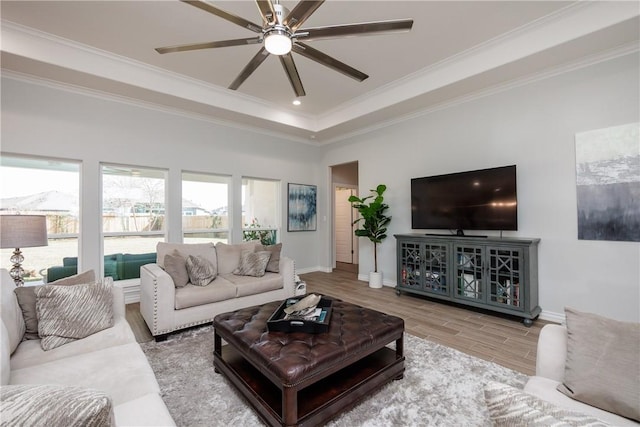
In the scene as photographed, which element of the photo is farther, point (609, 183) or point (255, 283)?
point (255, 283)

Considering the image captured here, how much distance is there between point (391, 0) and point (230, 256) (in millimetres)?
3491

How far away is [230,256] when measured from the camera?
389cm

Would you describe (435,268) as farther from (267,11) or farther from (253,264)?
(267,11)

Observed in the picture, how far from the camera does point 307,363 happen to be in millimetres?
1586

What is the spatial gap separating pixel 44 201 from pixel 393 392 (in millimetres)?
4675

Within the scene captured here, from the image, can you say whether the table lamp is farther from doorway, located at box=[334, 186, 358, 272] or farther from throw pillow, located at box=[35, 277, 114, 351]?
doorway, located at box=[334, 186, 358, 272]

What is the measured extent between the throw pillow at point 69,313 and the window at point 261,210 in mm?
3401

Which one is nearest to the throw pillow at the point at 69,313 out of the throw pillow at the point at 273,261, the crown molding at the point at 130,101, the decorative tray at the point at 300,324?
the decorative tray at the point at 300,324

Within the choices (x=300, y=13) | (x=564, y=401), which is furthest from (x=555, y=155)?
(x=300, y=13)

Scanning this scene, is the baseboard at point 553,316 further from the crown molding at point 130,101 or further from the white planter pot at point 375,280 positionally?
the crown molding at point 130,101

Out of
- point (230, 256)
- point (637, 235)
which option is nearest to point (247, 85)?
point (230, 256)

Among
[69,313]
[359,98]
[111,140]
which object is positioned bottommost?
[69,313]

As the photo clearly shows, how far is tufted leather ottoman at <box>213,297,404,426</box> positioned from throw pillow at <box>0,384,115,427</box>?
3.36 feet

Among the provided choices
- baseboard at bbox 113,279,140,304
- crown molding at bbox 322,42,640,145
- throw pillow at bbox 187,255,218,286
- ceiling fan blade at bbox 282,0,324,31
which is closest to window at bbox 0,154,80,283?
baseboard at bbox 113,279,140,304
